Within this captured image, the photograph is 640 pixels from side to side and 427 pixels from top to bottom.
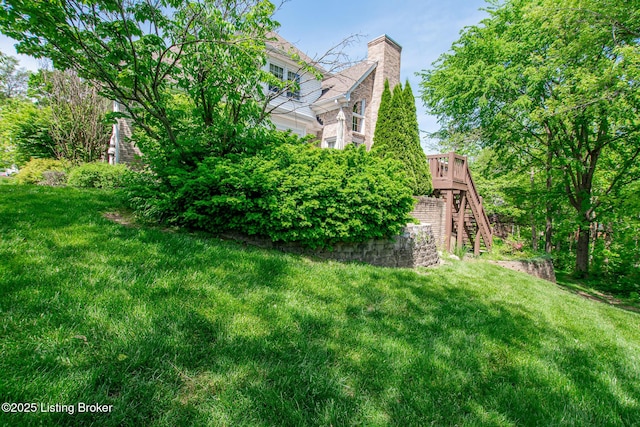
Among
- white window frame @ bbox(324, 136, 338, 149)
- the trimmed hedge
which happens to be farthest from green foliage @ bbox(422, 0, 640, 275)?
the trimmed hedge

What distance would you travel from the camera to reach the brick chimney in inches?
618

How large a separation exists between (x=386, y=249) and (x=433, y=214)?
450 centimetres

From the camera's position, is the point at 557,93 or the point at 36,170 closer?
the point at 557,93

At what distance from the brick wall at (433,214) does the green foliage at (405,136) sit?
630mm

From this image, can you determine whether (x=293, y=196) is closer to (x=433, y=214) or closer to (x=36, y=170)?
(x=433, y=214)

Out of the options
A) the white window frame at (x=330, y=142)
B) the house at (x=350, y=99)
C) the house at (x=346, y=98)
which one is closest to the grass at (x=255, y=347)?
the house at (x=346, y=98)

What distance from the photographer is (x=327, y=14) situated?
23.1 ft

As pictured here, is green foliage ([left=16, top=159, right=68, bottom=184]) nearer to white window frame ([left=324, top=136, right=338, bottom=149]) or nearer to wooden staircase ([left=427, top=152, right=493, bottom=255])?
white window frame ([left=324, top=136, right=338, bottom=149])

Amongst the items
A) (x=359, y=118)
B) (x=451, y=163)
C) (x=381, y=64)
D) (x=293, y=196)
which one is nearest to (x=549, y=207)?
(x=451, y=163)

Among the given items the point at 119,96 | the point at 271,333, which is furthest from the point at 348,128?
the point at 271,333

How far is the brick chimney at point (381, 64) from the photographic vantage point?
15.7 metres

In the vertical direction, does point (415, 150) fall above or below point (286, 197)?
above

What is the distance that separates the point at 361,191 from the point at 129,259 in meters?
3.58

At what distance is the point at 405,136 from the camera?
10.0 metres
